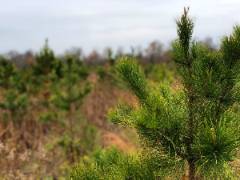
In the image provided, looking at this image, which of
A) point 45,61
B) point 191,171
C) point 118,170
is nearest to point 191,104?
point 191,171

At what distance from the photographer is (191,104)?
3518 millimetres

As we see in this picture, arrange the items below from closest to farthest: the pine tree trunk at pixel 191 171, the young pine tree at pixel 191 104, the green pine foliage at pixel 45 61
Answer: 1. the young pine tree at pixel 191 104
2. the pine tree trunk at pixel 191 171
3. the green pine foliage at pixel 45 61

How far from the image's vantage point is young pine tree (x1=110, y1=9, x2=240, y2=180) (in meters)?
3.18

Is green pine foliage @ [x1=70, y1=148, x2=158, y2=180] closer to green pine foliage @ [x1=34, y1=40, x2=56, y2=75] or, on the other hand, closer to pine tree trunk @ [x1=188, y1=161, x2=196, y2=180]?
pine tree trunk @ [x1=188, y1=161, x2=196, y2=180]

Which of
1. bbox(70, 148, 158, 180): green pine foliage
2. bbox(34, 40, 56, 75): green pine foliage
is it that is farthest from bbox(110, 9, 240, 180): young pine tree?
bbox(34, 40, 56, 75): green pine foliage

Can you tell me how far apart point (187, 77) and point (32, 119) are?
61.1 ft

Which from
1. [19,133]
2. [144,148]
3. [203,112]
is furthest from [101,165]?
[19,133]

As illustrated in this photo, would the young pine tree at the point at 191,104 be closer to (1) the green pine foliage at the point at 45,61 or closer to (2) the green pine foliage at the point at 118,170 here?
(2) the green pine foliage at the point at 118,170

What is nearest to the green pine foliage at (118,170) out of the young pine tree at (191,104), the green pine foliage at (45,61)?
the young pine tree at (191,104)

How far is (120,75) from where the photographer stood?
347 centimetres

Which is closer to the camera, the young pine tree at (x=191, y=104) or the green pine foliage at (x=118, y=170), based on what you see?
the young pine tree at (x=191, y=104)

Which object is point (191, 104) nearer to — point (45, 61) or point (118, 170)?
point (118, 170)

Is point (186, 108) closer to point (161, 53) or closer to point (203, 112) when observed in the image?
point (203, 112)

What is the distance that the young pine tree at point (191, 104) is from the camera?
3182 millimetres
